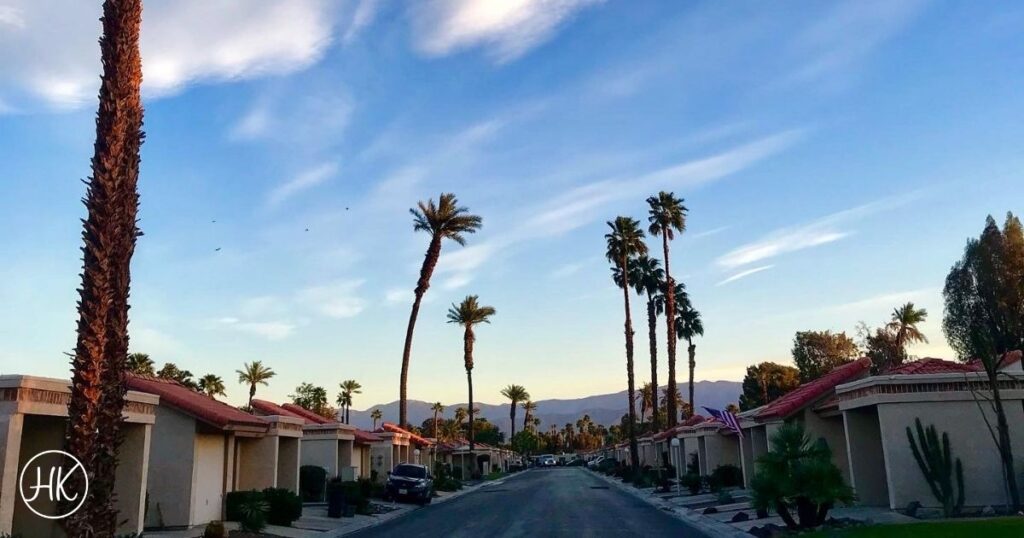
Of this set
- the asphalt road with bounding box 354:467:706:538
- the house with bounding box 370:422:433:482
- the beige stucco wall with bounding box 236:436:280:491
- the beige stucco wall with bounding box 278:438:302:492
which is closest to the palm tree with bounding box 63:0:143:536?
the asphalt road with bounding box 354:467:706:538

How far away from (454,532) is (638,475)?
110ft

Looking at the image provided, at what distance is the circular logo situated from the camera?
46.2ft

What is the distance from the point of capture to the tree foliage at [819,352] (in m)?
81.1

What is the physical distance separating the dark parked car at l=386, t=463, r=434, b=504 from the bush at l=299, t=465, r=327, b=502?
12.7ft

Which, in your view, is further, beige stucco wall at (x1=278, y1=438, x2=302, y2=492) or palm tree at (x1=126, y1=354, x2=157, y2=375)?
palm tree at (x1=126, y1=354, x2=157, y2=375)

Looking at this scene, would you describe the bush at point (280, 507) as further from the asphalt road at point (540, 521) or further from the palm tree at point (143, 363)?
the palm tree at point (143, 363)

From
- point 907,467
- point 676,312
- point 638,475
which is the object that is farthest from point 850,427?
point 676,312

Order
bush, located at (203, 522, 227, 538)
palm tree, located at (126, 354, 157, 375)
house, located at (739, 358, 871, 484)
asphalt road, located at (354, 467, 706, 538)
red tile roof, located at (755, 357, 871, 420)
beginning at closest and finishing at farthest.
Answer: bush, located at (203, 522, 227, 538) < asphalt road, located at (354, 467, 706, 538) < house, located at (739, 358, 871, 484) < red tile roof, located at (755, 357, 871, 420) < palm tree, located at (126, 354, 157, 375)

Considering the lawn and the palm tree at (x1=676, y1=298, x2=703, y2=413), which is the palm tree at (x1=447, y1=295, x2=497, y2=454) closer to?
the palm tree at (x1=676, y1=298, x2=703, y2=413)

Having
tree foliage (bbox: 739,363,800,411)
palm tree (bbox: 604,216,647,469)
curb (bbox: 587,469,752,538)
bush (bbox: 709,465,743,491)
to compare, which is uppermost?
palm tree (bbox: 604,216,647,469)

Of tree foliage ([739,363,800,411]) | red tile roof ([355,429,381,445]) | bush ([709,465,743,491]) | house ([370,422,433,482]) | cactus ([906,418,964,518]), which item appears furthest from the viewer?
tree foliage ([739,363,800,411])

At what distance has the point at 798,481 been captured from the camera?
1870 cm

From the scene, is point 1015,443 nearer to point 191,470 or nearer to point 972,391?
point 972,391

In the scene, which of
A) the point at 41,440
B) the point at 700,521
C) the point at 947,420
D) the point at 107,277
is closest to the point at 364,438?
the point at 700,521
